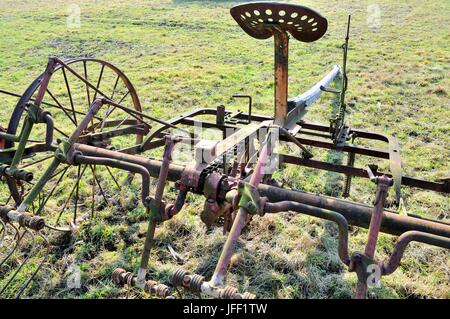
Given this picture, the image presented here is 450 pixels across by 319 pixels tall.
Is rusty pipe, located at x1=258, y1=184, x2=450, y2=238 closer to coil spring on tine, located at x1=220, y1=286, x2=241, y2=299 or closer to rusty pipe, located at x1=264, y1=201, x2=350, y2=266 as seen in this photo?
rusty pipe, located at x1=264, y1=201, x2=350, y2=266

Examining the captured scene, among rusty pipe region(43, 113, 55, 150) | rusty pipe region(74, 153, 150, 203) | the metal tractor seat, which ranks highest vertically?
the metal tractor seat

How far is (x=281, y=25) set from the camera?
3229 millimetres

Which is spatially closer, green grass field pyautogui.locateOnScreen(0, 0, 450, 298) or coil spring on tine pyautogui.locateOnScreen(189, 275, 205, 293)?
coil spring on tine pyautogui.locateOnScreen(189, 275, 205, 293)

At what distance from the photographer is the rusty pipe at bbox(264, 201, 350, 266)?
77.2 inches

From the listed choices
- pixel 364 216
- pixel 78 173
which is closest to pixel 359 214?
pixel 364 216

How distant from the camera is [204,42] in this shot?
1195 centimetres

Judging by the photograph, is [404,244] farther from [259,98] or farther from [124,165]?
[259,98]

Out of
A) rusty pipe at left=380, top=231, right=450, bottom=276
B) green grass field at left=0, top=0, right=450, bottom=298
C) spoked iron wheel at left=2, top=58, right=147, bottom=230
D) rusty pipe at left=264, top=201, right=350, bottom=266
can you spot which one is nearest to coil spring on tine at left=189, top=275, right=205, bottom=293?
rusty pipe at left=264, top=201, right=350, bottom=266

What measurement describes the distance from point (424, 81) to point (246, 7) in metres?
6.01

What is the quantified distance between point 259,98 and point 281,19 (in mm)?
4078

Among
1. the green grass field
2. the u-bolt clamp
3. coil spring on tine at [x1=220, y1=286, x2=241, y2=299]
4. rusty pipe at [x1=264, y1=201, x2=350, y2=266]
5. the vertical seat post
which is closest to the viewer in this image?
coil spring on tine at [x1=220, y1=286, x2=241, y2=299]

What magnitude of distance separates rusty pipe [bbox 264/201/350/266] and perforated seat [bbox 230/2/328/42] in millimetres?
1652

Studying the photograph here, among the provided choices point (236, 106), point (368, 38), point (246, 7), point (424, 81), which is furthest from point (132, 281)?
point (368, 38)
